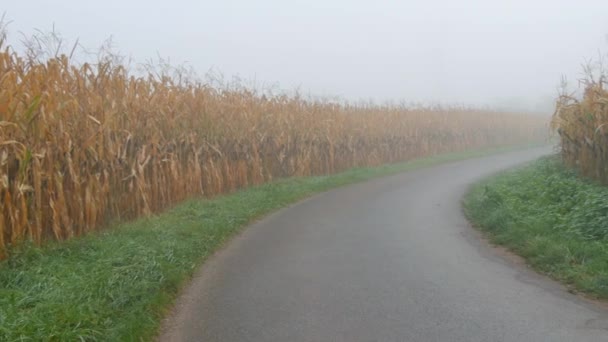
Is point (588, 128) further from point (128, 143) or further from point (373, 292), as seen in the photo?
point (128, 143)

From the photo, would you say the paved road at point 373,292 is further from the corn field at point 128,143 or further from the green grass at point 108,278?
the corn field at point 128,143

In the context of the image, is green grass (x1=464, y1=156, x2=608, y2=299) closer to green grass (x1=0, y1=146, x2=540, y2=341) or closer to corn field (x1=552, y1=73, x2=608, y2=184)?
corn field (x1=552, y1=73, x2=608, y2=184)

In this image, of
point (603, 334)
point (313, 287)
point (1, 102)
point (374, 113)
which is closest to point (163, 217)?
point (1, 102)

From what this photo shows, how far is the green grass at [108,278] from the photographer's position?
4.50 m

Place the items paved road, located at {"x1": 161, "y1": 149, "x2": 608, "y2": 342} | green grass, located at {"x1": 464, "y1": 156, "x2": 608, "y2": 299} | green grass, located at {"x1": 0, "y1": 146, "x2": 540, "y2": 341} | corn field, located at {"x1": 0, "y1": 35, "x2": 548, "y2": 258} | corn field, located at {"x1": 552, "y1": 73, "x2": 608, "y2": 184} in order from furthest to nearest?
corn field, located at {"x1": 552, "y1": 73, "x2": 608, "y2": 184} < corn field, located at {"x1": 0, "y1": 35, "x2": 548, "y2": 258} < green grass, located at {"x1": 464, "y1": 156, "x2": 608, "y2": 299} < paved road, located at {"x1": 161, "y1": 149, "x2": 608, "y2": 342} < green grass, located at {"x1": 0, "y1": 146, "x2": 540, "y2": 341}

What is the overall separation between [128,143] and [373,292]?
6195 millimetres

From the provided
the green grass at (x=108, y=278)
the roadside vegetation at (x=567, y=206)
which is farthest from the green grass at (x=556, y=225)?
the green grass at (x=108, y=278)

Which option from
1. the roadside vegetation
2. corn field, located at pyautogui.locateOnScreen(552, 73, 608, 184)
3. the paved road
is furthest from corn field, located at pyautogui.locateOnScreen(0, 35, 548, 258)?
corn field, located at pyautogui.locateOnScreen(552, 73, 608, 184)

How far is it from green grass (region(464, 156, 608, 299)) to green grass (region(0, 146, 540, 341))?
4.44 m

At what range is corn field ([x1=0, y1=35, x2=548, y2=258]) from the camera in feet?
23.7

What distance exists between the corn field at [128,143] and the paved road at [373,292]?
2.40m

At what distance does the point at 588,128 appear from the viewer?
1170 cm

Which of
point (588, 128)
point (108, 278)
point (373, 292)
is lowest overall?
point (373, 292)

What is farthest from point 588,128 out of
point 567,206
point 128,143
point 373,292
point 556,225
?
point 128,143
